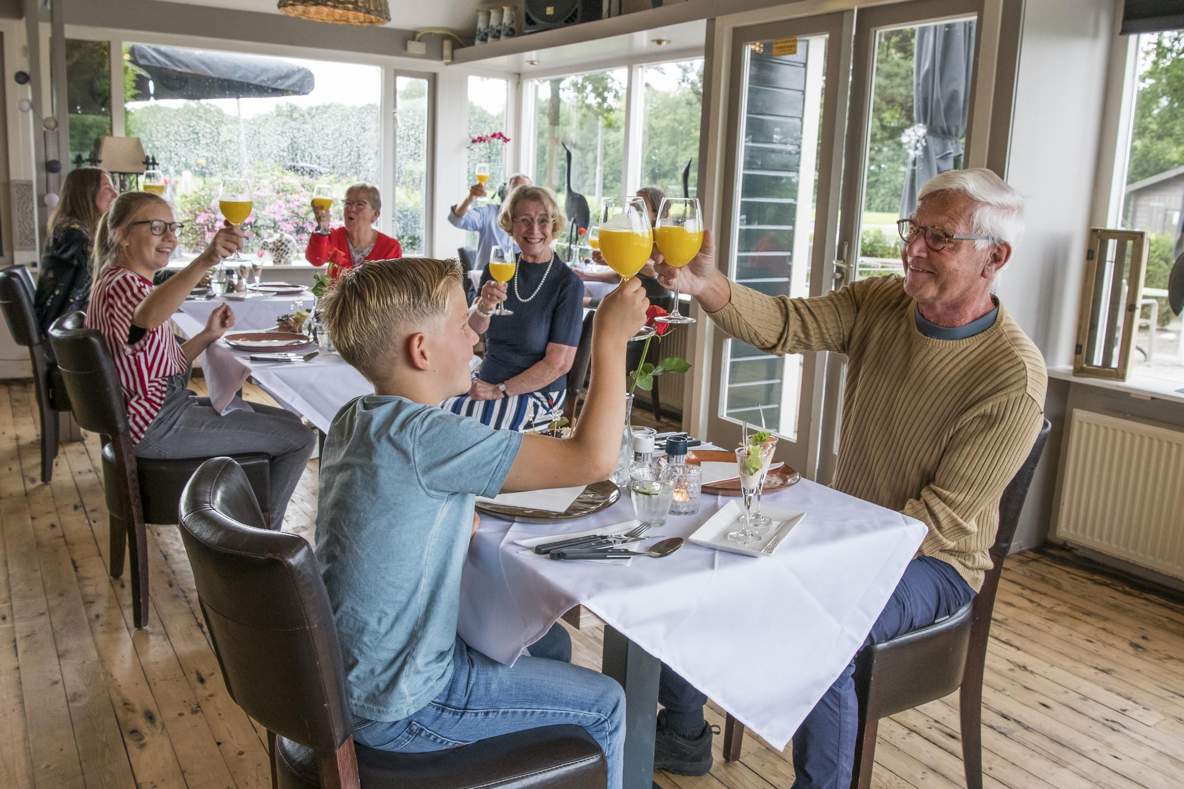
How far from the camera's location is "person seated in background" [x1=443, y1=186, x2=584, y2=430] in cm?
333

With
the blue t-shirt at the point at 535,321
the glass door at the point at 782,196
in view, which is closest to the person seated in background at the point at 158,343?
the blue t-shirt at the point at 535,321

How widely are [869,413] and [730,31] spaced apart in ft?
10.5

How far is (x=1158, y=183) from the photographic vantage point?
3.76 meters

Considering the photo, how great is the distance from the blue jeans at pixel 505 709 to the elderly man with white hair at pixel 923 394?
48 centimetres

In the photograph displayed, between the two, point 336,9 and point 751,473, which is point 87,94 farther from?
point 751,473

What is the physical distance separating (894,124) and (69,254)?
353 cm

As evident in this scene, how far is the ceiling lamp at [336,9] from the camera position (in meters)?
4.20

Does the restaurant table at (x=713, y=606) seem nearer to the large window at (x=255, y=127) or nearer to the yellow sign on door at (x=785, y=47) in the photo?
the yellow sign on door at (x=785, y=47)

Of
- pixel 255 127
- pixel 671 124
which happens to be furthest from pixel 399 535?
pixel 255 127

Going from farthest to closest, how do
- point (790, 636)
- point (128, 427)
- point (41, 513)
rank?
point (41, 513) → point (128, 427) → point (790, 636)

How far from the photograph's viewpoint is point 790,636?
166 cm

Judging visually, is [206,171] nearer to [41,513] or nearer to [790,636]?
[41,513]

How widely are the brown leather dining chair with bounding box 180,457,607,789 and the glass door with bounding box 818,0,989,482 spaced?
10.0 ft

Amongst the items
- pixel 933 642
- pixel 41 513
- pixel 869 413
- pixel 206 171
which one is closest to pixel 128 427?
pixel 41 513
